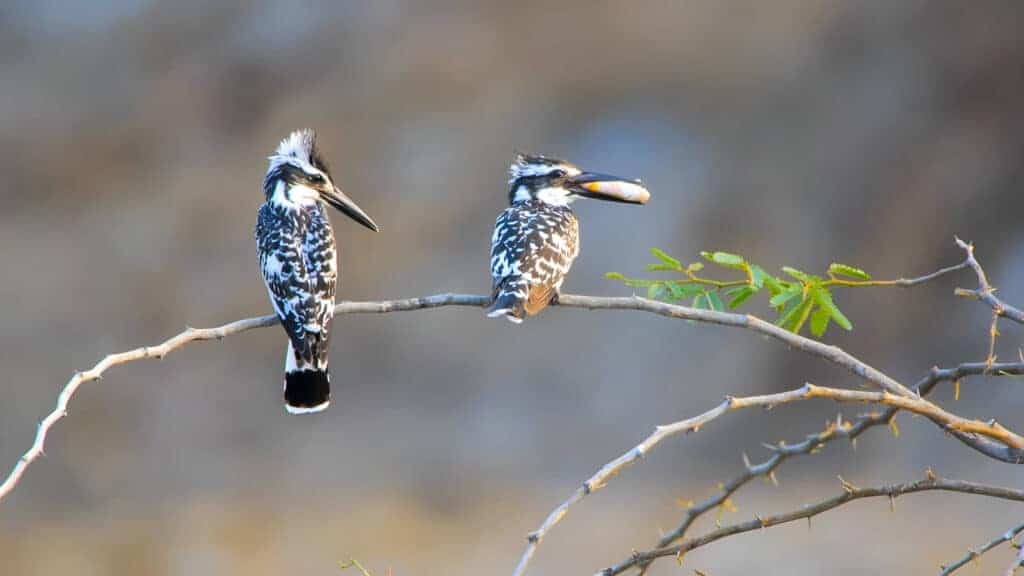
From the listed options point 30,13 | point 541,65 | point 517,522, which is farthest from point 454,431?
point 30,13

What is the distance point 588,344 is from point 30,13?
201 cm

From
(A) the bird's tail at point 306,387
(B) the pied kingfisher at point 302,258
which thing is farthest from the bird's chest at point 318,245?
(A) the bird's tail at point 306,387

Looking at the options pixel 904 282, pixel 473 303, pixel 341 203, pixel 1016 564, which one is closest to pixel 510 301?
pixel 473 303

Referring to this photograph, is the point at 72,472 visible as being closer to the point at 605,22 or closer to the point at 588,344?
the point at 588,344

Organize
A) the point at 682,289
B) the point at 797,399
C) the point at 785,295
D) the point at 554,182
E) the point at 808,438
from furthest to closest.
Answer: the point at 554,182 < the point at 682,289 < the point at 785,295 < the point at 808,438 < the point at 797,399

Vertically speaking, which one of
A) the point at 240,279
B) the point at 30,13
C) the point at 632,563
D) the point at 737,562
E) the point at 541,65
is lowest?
the point at 632,563

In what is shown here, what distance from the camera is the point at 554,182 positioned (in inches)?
108

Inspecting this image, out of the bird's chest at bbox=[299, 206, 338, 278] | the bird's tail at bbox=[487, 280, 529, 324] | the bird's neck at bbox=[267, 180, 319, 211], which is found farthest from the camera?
the bird's neck at bbox=[267, 180, 319, 211]

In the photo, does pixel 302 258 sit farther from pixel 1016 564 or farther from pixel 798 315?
pixel 1016 564

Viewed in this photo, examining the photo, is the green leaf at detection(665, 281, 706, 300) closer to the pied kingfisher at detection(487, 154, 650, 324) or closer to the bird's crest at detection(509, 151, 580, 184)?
the pied kingfisher at detection(487, 154, 650, 324)

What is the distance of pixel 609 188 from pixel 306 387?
667 mm

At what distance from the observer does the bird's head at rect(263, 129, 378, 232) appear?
2.62 m

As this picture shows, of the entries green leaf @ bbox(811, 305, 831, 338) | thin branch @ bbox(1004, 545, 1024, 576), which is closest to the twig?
green leaf @ bbox(811, 305, 831, 338)

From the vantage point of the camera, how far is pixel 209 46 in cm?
437
